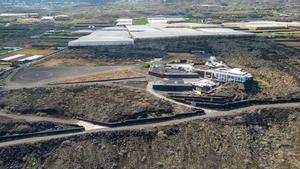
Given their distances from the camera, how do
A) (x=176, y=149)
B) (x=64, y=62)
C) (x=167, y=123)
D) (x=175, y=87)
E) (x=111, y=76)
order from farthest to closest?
(x=64, y=62), (x=111, y=76), (x=175, y=87), (x=167, y=123), (x=176, y=149)

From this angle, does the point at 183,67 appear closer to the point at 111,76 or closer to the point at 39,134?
the point at 111,76

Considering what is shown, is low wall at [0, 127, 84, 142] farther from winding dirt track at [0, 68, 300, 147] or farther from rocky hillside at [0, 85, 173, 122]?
rocky hillside at [0, 85, 173, 122]

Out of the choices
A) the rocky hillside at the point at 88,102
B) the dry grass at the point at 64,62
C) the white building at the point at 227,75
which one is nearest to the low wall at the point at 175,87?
the rocky hillside at the point at 88,102

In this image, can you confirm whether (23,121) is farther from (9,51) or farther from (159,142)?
(9,51)

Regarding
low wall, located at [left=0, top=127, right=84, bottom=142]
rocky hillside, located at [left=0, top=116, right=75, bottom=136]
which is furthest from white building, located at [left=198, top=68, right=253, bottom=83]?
rocky hillside, located at [left=0, top=116, right=75, bottom=136]

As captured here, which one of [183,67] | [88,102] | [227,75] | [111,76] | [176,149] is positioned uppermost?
[227,75]

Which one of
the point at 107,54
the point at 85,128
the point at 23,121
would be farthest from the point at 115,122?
the point at 107,54

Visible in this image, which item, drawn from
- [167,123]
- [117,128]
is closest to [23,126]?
[117,128]
